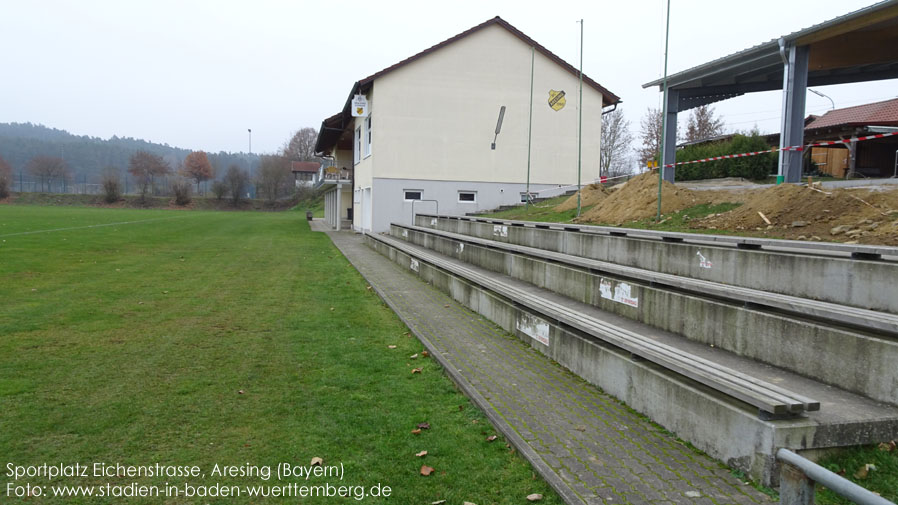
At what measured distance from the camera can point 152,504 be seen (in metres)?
3.11

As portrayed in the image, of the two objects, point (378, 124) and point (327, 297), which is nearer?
point (327, 297)

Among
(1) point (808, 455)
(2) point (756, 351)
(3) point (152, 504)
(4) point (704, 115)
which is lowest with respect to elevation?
(3) point (152, 504)

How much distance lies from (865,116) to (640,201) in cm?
1643

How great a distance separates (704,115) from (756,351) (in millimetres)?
50284

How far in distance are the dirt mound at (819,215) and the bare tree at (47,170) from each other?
110243 millimetres

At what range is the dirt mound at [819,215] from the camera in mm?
7027

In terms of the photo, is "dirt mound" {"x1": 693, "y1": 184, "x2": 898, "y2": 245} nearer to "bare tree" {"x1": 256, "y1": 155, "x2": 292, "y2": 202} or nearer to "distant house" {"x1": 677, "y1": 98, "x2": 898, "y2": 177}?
"distant house" {"x1": 677, "y1": 98, "x2": 898, "y2": 177}

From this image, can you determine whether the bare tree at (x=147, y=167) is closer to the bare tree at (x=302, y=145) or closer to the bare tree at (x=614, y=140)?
the bare tree at (x=302, y=145)

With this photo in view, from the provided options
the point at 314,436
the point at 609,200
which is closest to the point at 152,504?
the point at 314,436

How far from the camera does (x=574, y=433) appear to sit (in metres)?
4.01

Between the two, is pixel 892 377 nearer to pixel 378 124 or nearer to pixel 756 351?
pixel 756 351

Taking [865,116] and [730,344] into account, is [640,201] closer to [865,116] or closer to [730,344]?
[730,344]

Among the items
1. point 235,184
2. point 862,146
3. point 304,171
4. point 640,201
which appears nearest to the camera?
point 640,201

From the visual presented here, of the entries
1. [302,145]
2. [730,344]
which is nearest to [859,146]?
[730,344]
